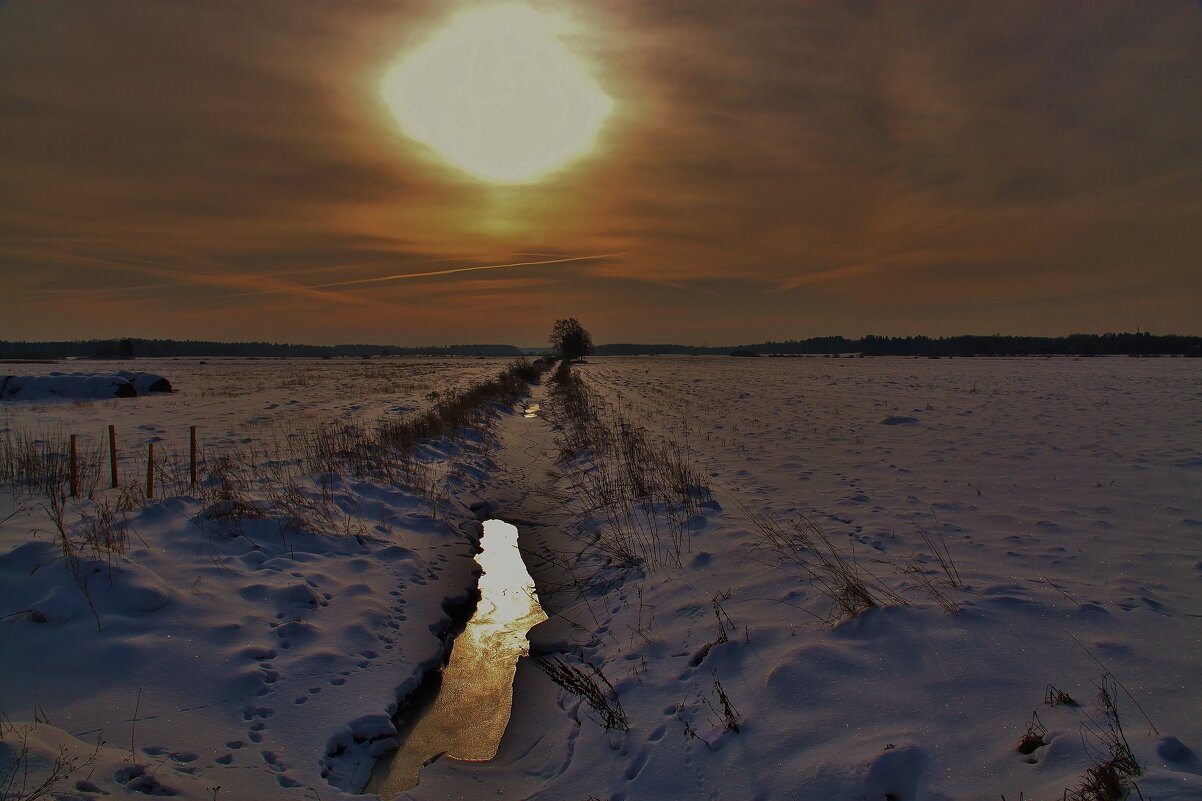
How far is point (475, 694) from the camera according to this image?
17.7ft

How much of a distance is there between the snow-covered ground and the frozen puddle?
20cm

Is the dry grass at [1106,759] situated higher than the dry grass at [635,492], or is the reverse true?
the dry grass at [1106,759]

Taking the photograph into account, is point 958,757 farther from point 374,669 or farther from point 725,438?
point 725,438

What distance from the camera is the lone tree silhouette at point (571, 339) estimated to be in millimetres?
109750

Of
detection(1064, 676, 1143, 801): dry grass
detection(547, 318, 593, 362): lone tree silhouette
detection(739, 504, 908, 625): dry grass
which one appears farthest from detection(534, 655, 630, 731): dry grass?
detection(547, 318, 593, 362): lone tree silhouette

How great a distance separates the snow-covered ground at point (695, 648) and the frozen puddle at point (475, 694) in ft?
0.65

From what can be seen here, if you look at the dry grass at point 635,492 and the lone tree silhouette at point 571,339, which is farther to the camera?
the lone tree silhouette at point 571,339

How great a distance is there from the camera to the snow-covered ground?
11.5 feet

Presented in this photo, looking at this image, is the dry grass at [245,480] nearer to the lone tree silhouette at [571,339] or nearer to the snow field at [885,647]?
the snow field at [885,647]

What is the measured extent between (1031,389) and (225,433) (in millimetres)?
33172

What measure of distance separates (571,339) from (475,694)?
345 feet

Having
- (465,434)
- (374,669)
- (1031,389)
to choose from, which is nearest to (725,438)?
(465,434)

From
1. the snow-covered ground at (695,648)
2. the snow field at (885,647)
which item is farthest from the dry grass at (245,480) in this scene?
the snow field at (885,647)

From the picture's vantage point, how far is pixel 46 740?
3.52 metres
